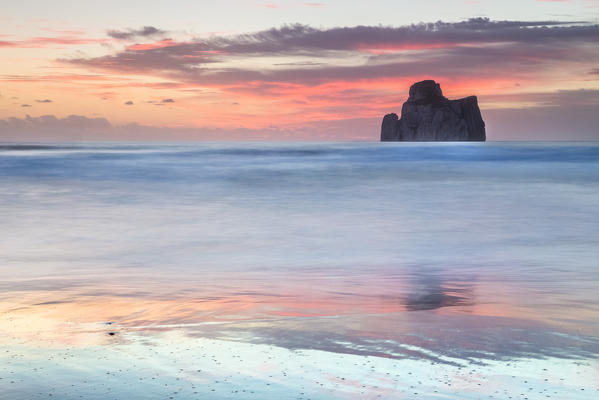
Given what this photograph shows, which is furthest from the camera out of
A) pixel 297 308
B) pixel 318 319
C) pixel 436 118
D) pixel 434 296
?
pixel 436 118

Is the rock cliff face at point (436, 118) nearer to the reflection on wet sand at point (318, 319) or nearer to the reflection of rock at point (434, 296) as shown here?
the reflection of rock at point (434, 296)

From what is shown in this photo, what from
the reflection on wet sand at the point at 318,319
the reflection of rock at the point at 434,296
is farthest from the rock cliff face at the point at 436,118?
the reflection on wet sand at the point at 318,319

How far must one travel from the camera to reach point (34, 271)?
9.11m

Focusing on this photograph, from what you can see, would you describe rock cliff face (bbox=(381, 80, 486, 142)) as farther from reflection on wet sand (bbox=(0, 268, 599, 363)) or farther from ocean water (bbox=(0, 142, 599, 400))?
reflection on wet sand (bbox=(0, 268, 599, 363))

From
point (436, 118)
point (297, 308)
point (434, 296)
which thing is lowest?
point (436, 118)

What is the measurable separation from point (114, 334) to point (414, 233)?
1013 cm

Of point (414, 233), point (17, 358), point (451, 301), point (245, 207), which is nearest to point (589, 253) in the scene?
point (414, 233)

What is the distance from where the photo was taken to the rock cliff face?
185 m

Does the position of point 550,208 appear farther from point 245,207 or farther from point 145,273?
point 145,273

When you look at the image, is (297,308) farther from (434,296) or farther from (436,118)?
(436,118)

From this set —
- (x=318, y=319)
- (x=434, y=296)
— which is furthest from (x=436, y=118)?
(x=318, y=319)

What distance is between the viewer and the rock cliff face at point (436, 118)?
18488 centimetres

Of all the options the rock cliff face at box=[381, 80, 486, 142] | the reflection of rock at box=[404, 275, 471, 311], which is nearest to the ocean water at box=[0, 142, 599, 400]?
the reflection of rock at box=[404, 275, 471, 311]

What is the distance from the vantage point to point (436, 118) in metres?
185
